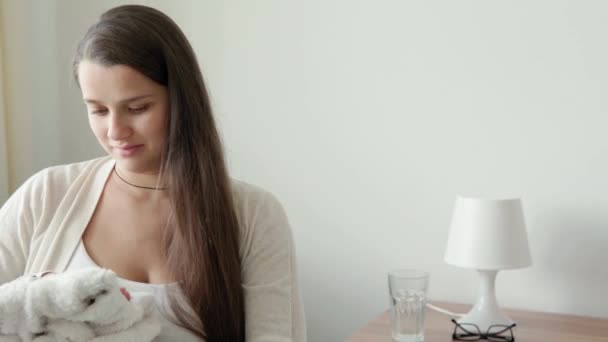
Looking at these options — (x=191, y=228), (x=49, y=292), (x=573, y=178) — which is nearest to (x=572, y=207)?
(x=573, y=178)

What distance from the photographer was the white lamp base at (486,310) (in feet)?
5.62

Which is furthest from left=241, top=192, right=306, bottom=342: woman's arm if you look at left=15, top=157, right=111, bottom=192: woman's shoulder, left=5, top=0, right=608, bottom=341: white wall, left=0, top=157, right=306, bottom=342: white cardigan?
left=5, top=0, right=608, bottom=341: white wall

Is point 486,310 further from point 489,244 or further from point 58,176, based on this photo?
point 58,176

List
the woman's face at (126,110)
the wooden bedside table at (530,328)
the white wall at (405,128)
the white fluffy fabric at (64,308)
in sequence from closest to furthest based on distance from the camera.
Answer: the white fluffy fabric at (64,308), the woman's face at (126,110), the wooden bedside table at (530,328), the white wall at (405,128)

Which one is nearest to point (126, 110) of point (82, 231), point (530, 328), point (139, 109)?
point (139, 109)

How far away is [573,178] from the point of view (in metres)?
1.83

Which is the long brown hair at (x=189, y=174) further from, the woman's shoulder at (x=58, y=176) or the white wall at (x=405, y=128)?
the white wall at (x=405, y=128)

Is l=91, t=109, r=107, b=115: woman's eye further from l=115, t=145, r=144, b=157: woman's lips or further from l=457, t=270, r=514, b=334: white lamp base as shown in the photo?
l=457, t=270, r=514, b=334: white lamp base

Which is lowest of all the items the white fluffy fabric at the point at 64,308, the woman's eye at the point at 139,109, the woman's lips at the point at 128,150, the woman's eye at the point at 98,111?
the white fluffy fabric at the point at 64,308

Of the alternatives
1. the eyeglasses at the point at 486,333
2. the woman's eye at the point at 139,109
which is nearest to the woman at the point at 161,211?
the woman's eye at the point at 139,109

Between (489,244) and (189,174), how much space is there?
2.45 feet

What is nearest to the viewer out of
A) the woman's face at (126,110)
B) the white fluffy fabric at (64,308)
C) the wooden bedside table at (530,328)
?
the white fluffy fabric at (64,308)

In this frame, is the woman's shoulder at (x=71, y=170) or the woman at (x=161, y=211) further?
→ the woman's shoulder at (x=71, y=170)

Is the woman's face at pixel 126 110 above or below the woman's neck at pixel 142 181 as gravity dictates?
above
